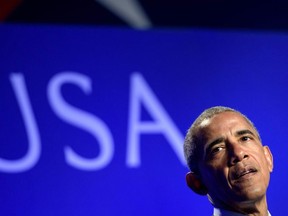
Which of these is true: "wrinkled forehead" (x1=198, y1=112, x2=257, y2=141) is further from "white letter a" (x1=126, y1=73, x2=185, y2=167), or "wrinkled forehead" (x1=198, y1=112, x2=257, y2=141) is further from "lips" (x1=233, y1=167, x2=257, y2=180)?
"white letter a" (x1=126, y1=73, x2=185, y2=167)

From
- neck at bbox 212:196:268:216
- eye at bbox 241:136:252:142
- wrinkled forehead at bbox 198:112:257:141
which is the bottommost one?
neck at bbox 212:196:268:216

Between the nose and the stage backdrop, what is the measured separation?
0.75 meters

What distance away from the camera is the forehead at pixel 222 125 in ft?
4.88

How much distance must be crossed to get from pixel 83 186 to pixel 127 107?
319 mm

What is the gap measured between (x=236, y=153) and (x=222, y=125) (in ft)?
0.29

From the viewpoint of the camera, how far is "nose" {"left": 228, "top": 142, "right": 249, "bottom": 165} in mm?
1436

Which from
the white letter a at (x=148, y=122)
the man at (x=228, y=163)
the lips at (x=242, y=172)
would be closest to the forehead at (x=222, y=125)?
the man at (x=228, y=163)

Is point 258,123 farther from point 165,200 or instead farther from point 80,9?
point 80,9

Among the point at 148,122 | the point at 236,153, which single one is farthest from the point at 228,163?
the point at 148,122

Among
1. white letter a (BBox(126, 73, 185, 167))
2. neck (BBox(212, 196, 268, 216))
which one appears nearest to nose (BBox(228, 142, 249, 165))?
neck (BBox(212, 196, 268, 216))

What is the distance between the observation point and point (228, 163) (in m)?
1.45

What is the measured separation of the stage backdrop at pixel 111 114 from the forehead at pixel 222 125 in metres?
0.70

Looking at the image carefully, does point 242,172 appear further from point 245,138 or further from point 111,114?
point 111,114

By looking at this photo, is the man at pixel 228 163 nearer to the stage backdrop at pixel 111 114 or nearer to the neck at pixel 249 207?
the neck at pixel 249 207
